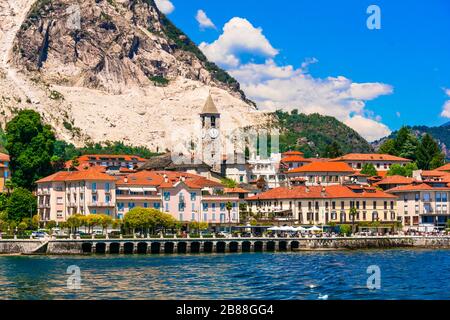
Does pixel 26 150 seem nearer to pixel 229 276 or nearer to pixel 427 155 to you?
pixel 229 276

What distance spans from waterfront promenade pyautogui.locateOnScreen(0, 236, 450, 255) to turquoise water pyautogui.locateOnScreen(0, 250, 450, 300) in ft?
15.1

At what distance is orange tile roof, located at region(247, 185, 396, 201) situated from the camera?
423 ft

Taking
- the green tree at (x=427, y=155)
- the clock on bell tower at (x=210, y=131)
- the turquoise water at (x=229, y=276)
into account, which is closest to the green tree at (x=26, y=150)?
the turquoise water at (x=229, y=276)

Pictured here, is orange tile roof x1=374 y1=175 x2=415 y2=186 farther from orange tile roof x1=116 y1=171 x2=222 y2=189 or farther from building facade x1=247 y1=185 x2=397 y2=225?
orange tile roof x1=116 y1=171 x2=222 y2=189

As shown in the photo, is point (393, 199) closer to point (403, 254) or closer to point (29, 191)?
point (403, 254)

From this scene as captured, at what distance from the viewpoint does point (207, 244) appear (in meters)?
106

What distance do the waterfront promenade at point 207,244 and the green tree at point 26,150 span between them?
32.2 metres

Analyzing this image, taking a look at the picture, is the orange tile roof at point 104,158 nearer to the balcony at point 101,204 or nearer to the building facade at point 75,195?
the building facade at point 75,195

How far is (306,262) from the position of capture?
281 ft

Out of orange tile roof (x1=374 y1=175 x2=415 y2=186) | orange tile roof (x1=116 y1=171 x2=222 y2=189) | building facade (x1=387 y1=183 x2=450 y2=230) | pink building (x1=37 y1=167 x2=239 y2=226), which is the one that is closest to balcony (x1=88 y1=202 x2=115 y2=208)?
pink building (x1=37 y1=167 x2=239 y2=226)

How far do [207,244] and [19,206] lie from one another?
3048 centimetres

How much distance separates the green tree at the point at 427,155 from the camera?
617 ft
